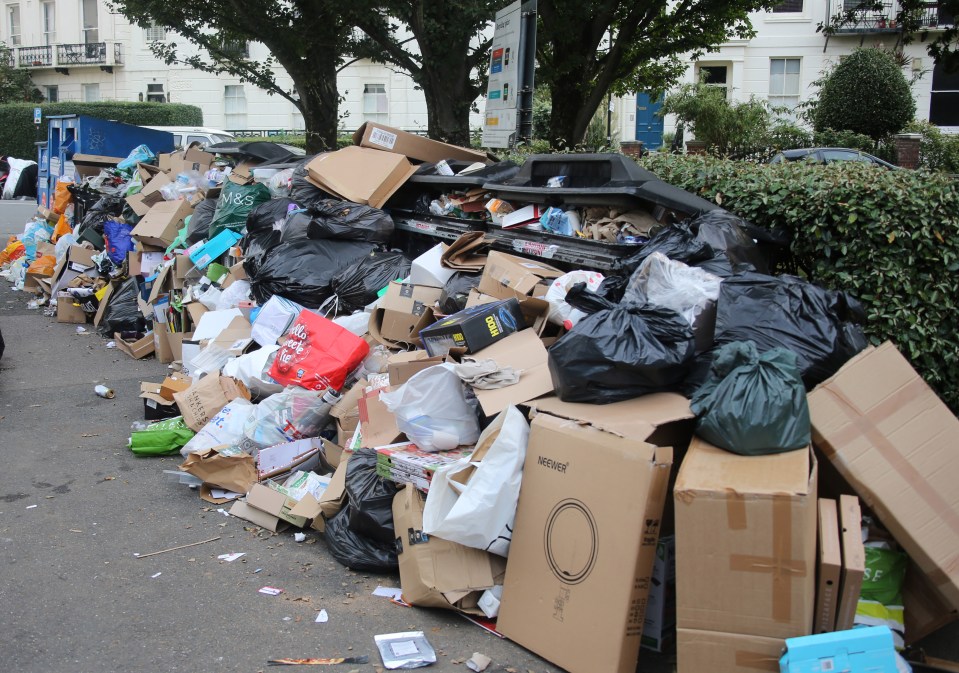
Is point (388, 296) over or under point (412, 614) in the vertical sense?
over

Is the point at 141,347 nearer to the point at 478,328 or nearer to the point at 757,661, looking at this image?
the point at 478,328

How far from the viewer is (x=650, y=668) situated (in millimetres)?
2914

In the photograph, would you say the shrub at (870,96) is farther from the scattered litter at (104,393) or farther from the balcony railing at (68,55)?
the balcony railing at (68,55)

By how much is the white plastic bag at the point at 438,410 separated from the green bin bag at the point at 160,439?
192cm

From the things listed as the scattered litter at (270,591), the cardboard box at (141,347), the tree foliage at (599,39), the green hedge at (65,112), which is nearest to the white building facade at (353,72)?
the green hedge at (65,112)

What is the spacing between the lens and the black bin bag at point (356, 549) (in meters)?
3.52

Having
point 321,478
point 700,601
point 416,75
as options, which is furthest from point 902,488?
point 416,75

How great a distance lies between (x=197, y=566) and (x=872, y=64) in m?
21.0

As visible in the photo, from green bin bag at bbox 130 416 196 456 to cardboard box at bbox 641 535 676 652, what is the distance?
306 cm

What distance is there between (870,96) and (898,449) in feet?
65.4

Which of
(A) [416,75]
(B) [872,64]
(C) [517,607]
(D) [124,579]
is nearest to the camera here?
(C) [517,607]

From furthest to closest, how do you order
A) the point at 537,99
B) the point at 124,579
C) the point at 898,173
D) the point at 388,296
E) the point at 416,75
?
1. the point at 537,99
2. the point at 416,75
3. the point at 388,296
4. the point at 898,173
5. the point at 124,579

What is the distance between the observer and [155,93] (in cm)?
3347

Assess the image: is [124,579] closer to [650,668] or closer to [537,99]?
[650,668]
